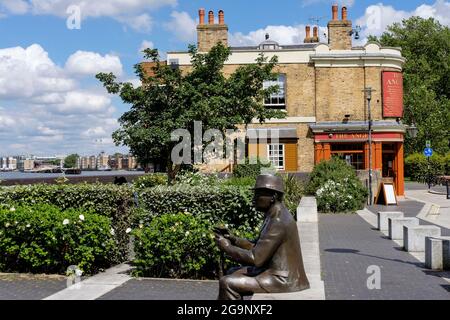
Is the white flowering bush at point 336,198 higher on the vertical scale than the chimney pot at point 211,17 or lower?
lower

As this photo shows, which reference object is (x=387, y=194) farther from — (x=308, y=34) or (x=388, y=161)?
(x=308, y=34)

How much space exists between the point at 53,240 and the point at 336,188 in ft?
55.2

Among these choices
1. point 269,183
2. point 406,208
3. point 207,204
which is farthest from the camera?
point 406,208

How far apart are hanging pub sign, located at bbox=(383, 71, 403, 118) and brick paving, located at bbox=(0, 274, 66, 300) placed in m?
26.8

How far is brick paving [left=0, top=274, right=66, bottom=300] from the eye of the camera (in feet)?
29.9

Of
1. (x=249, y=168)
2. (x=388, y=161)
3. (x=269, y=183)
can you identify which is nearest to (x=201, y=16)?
(x=249, y=168)

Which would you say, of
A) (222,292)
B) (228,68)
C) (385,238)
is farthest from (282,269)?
(228,68)

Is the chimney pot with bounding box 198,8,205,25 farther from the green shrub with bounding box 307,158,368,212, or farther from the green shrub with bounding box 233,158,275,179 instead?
the green shrub with bounding box 307,158,368,212

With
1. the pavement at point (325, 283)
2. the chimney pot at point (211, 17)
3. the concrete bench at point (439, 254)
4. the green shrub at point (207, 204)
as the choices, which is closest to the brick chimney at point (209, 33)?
the chimney pot at point (211, 17)

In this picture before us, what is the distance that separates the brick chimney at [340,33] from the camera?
34.3 metres

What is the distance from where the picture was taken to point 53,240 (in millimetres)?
10562

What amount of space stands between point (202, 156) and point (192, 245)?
1182 cm

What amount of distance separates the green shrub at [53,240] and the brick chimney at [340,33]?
26.1 meters

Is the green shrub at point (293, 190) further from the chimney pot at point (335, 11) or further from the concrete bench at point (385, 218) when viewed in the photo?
the chimney pot at point (335, 11)
